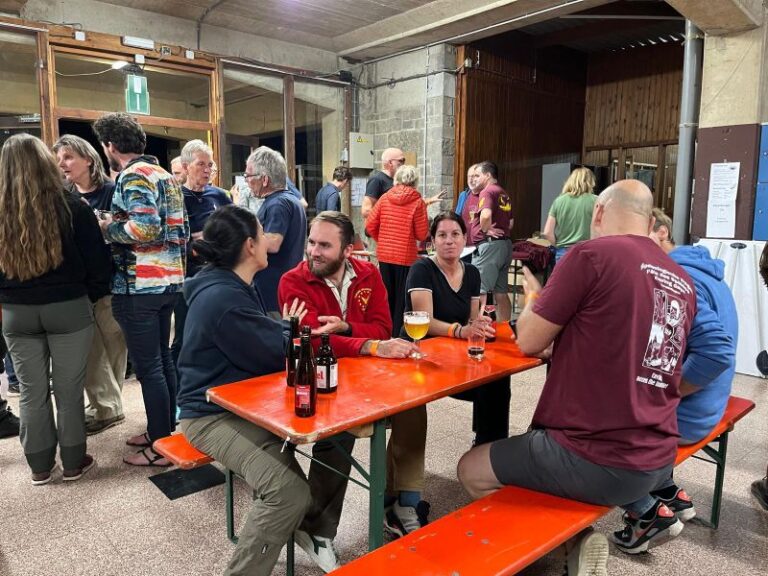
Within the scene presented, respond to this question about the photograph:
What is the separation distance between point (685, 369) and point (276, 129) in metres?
6.56

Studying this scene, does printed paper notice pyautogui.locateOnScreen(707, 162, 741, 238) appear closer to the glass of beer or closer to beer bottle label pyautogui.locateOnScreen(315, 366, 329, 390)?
the glass of beer

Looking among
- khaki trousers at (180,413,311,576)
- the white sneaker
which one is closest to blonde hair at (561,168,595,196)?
the white sneaker

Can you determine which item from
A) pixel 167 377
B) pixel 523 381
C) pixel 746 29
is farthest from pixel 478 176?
pixel 167 377

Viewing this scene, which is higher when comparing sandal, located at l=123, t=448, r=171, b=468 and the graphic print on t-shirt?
the graphic print on t-shirt

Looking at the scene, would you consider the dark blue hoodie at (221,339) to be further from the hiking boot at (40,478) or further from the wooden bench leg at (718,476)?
the wooden bench leg at (718,476)

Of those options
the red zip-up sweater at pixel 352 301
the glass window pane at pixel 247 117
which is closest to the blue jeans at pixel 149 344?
the red zip-up sweater at pixel 352 301

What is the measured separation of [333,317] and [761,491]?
6.94 ft

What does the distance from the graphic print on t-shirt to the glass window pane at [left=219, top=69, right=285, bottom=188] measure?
5.98 meters

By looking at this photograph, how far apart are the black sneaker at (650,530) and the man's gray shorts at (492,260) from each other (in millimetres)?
3214

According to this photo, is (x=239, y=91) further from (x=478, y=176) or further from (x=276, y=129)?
(x=478, y=176)

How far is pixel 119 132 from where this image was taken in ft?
9.00

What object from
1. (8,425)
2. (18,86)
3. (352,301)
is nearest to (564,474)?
(352,301)

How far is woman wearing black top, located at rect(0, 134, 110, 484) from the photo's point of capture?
2.52m

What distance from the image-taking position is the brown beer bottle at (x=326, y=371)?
1.77 m
